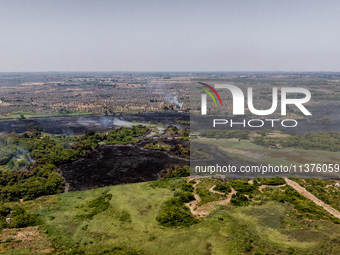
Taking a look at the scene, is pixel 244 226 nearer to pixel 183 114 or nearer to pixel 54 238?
pixel 54 238

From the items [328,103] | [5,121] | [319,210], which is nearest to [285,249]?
A: [319,210]

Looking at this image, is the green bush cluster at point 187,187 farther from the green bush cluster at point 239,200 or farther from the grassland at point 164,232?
the green bush cluster at point 239,200

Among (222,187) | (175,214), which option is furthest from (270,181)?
(175,214)

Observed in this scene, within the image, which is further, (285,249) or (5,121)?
(5,121)

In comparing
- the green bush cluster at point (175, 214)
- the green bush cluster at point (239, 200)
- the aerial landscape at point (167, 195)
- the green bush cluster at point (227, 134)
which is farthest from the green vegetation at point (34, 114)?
the green bush cluster at point (239, 200)

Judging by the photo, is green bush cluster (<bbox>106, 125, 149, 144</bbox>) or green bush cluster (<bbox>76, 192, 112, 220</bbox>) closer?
green bush cluster (<bbox>76, 192, 112, 220</bbox>)

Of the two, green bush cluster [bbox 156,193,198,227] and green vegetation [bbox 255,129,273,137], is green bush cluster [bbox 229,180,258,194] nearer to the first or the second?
green bush cluster [bbox 156,193,198,227]

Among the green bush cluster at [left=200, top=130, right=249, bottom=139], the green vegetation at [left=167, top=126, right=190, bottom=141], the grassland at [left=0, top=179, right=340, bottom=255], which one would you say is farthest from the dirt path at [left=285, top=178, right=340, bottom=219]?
the green vegetation at [left=167, top=126, right=190, bottom=141]
